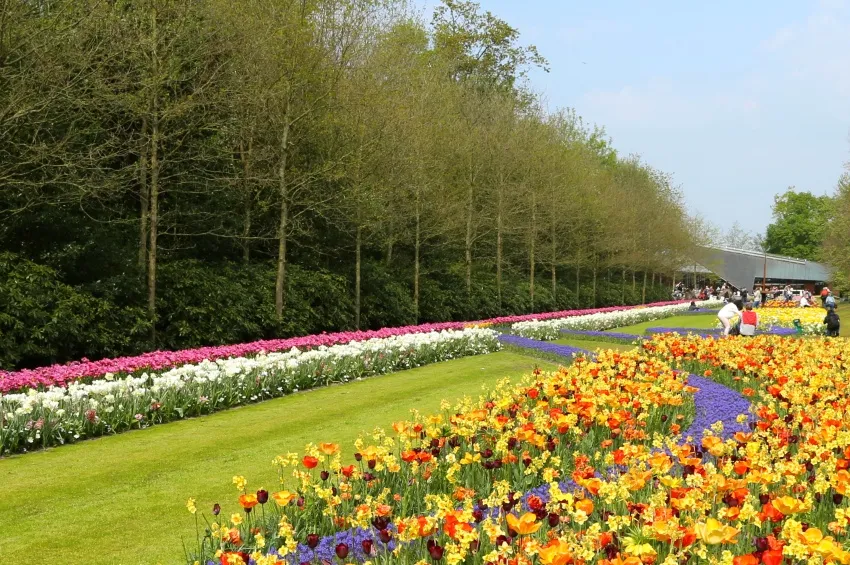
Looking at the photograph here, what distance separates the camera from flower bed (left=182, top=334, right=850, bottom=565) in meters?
3.11

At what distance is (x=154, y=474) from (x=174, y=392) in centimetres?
267

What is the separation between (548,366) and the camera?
47.8ft

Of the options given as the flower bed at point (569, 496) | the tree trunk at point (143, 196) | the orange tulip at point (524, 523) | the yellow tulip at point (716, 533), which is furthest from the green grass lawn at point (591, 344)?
the orange tulip at point (524, 523)

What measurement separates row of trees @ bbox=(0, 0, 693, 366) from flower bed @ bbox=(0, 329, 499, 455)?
3850mm

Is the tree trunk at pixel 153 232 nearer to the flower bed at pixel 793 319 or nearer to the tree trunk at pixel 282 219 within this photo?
the tree trunk at pixel 282 219

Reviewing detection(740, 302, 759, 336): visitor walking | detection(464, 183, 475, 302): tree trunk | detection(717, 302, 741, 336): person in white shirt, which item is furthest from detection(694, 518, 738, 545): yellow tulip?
detection(464, 183, 475, 302): tree trunk

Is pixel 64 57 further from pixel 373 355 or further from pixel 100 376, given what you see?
pixel 373 355

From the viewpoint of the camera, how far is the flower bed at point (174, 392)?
25.3 ft

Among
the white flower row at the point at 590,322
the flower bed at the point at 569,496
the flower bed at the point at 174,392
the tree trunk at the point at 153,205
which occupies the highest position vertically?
the tree trunk at the point at 153,205

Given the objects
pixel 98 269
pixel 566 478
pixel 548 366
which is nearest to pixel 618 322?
pixel 548 366

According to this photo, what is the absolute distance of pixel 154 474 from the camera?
6.69m

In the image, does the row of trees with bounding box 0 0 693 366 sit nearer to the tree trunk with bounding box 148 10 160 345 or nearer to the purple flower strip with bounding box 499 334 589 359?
the tree trunk with bounding box 148 10 160 345

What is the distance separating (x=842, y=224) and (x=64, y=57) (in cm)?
3947

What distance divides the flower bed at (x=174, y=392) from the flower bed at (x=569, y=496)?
271 cm
